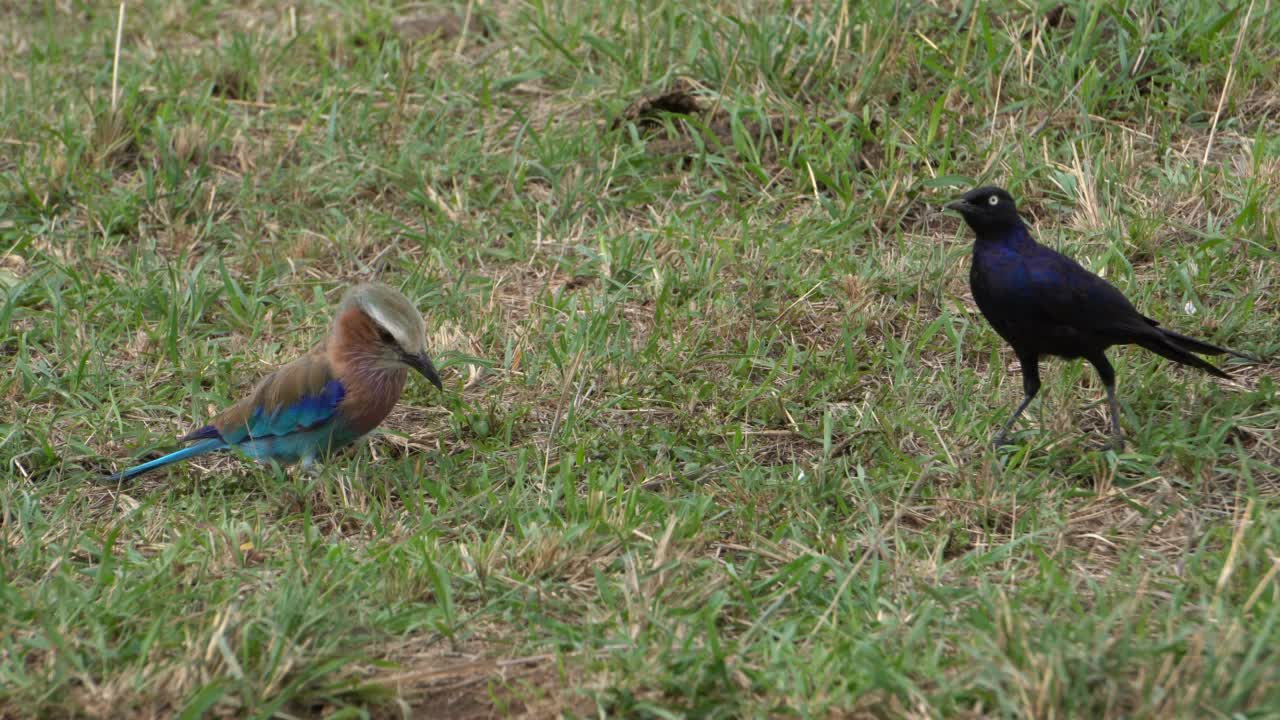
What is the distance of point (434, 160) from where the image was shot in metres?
6.58

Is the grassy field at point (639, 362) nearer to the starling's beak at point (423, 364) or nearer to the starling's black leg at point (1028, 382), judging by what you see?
the starling's black leg at point (1028, 382)

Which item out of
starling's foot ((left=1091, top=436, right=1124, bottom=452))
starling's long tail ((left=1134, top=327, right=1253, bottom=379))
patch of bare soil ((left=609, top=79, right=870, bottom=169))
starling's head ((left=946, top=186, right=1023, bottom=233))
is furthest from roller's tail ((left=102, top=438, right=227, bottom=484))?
starling's long tail ((left=1134, top=327, right=1253, bottom=379))

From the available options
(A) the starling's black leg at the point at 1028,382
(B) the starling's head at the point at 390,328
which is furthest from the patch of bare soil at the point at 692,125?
(B) the starling's head at the point at 390,328

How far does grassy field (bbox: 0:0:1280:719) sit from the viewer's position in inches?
130

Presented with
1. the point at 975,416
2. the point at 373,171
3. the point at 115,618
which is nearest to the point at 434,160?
the point at 373,171

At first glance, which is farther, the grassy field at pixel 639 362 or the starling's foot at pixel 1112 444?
the starling's foot at pixel 1112 444

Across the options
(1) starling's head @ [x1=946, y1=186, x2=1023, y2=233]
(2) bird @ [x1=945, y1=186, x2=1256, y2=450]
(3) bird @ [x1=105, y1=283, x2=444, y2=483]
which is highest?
(1) starling's head @ [x1=946, y1=186, x2=1023, y2=233]

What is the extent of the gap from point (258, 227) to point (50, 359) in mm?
1232

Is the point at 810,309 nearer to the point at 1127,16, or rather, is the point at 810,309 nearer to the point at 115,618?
the point at 1127,16

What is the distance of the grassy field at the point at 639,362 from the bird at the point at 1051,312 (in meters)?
0.24

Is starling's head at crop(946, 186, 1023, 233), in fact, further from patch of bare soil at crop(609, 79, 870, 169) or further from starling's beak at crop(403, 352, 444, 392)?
starling's beak at crop(403, 352, 444, 392)

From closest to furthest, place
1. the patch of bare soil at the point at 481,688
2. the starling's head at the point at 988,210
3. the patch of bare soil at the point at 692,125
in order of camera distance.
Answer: the patch of bare soil at the point at 481,688, the starling's head at the point at 988,210, the patch of bare soil at the point at 692,125

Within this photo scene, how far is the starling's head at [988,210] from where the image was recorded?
460 centimetres

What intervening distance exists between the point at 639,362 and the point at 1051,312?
145cm
